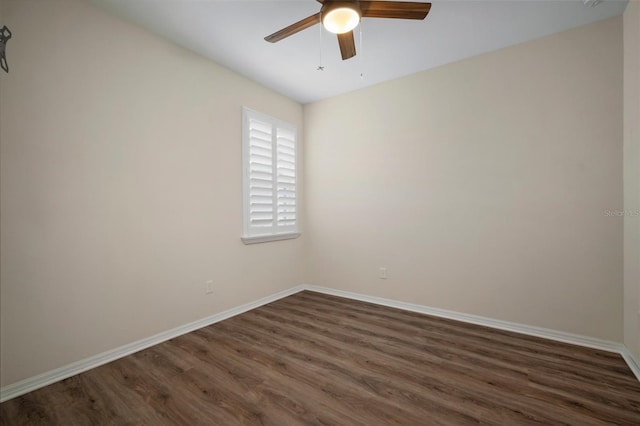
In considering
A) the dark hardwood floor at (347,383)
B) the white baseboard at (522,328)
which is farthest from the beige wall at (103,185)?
the white baseboard at (522,328)

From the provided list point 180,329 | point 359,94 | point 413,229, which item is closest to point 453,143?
point 413,229

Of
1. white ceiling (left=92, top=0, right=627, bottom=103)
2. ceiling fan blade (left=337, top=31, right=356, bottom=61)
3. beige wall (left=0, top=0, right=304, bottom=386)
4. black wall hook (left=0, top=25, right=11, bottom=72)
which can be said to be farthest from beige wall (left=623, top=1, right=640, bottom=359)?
black wall hook (left=0, top=25, right=11, bottom=72)

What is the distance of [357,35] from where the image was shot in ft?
8.20

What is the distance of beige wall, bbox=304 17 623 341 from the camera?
2320mm

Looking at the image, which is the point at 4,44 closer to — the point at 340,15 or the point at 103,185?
the point at 103,185

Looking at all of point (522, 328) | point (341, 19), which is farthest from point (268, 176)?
→ point (522, 328)

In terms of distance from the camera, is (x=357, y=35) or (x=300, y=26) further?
(x=357, y=35)

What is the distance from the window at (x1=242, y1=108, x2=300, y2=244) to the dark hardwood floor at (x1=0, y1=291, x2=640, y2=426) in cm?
128

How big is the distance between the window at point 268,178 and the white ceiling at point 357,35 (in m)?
0.66

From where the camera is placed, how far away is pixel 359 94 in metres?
3.62

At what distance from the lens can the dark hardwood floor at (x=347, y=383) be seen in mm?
1560

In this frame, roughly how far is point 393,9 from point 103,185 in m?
2.40

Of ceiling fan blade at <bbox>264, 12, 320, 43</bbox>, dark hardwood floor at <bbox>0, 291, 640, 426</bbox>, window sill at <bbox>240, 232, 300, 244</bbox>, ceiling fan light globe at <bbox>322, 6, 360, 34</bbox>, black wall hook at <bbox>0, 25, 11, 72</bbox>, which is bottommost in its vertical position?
dark hardwood floor at <bbox>0, 291, 640, 426</bbox>

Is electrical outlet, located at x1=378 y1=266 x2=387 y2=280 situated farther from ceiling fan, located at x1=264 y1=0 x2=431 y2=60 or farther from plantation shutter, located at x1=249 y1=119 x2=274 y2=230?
ceiling fan, located at x1=264 y1=0 x2=431 y2=60
